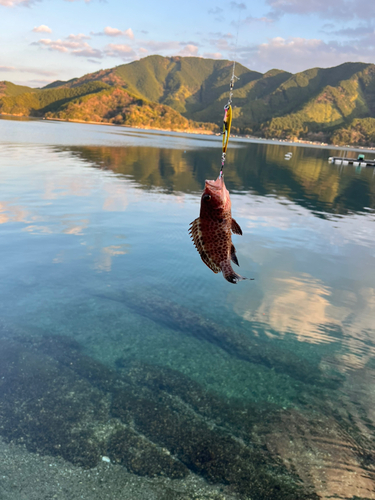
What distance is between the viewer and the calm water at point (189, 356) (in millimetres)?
8352

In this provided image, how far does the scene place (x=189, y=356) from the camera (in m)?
11.8

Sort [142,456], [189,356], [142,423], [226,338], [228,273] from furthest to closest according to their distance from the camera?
[226,338] → [189,356] → [142,423] → [142,456] → [228,273]

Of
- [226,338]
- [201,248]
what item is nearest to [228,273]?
[201,248]

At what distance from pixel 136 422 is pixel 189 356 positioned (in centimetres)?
323

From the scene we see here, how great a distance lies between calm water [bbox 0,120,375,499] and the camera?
8352 millimetres

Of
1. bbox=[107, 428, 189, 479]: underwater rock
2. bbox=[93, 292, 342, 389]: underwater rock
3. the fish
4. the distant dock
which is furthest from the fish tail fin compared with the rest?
the distant dock

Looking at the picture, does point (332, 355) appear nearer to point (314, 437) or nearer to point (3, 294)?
point (314, 437)

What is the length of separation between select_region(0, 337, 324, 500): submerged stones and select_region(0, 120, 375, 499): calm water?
0.03 meters

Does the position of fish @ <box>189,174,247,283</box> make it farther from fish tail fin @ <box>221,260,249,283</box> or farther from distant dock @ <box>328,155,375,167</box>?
distant dock @ <box>328,155,375,167</box>

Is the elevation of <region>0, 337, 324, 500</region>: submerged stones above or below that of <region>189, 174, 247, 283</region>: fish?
below

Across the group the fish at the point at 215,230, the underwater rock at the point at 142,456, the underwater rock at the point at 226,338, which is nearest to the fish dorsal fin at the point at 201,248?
the fish at the point at 215,230

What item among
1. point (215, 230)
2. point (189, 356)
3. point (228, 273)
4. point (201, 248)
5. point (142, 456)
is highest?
point (215, 230)

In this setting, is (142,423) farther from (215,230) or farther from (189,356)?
(215,230)

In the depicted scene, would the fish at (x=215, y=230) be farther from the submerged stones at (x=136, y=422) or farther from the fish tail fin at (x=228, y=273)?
the submerged stones at (x=136, y=422)
